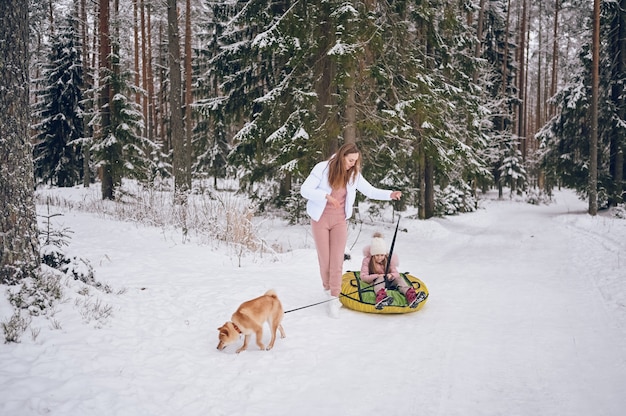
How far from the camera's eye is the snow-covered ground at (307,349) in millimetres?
3113

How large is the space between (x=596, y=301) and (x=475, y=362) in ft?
10.5

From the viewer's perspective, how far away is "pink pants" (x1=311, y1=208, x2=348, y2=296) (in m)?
5.32

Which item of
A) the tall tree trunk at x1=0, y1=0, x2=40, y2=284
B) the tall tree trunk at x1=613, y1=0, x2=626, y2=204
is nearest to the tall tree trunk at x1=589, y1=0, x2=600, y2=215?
the tall tree trunk at x1=613, y1=0, x2=626, y2=204

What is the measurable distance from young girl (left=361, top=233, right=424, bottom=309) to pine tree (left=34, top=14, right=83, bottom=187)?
21972 mm

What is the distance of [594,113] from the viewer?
1645cm

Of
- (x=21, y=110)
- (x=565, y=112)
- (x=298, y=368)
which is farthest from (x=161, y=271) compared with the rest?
(x=565, y=112)

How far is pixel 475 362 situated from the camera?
3.93 m

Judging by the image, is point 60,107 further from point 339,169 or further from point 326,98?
point 339,169

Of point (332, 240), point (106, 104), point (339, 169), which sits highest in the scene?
point (106, 104)

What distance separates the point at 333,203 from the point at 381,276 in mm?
1406

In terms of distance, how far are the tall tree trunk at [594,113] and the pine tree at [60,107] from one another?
25298mm

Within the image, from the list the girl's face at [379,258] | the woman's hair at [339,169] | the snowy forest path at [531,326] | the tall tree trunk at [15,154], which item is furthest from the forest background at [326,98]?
the tall tree trunk at [15,154]

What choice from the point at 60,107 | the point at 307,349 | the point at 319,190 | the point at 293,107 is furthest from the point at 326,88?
the point at 60,107

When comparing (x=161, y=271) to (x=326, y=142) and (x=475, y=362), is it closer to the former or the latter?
(x=475, y=362)
